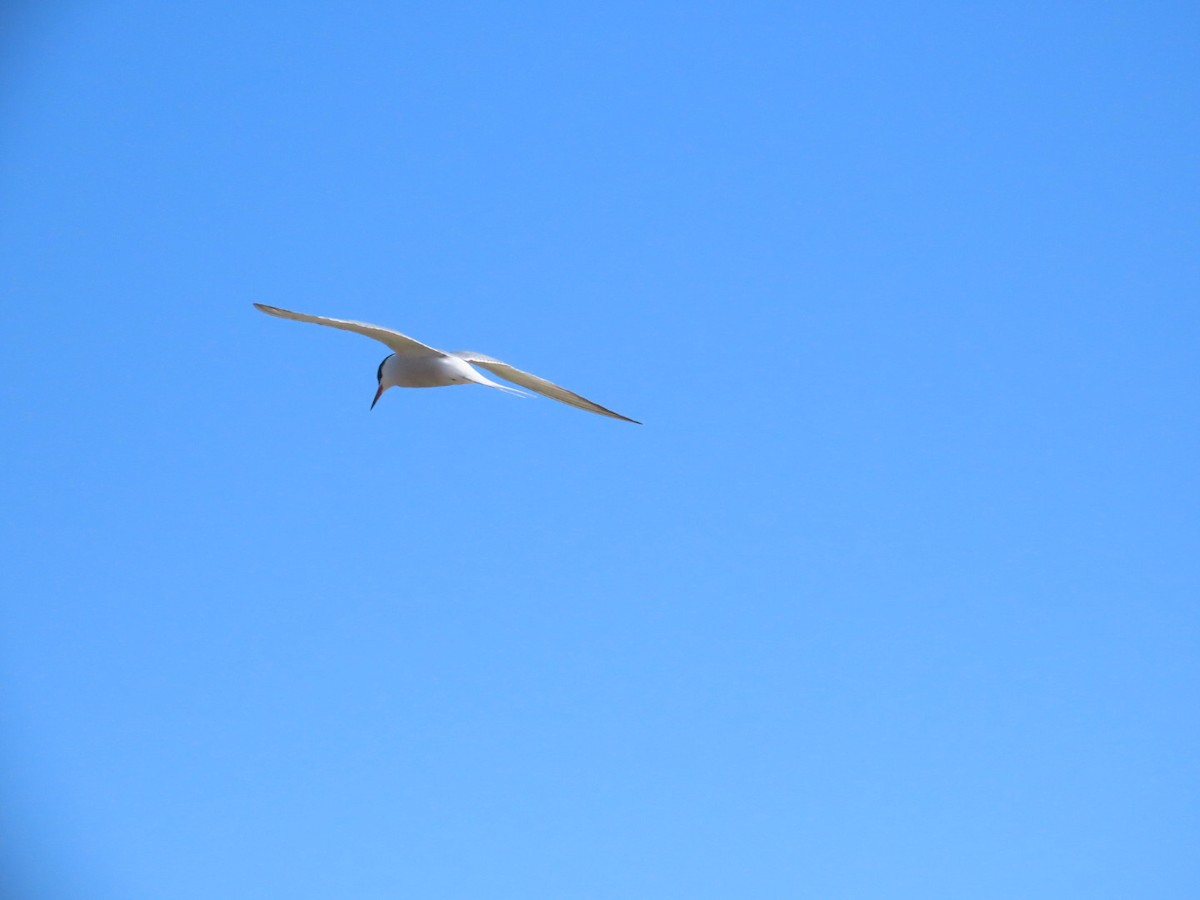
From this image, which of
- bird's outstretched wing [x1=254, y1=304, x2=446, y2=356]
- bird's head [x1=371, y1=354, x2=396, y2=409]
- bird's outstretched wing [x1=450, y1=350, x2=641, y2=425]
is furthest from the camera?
bird's head [x1=371, y1=354, x2=396, y2=409]

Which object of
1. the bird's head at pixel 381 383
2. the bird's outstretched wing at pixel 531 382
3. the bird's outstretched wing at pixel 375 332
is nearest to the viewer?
the bird's outstretched wing at pixel 375 332

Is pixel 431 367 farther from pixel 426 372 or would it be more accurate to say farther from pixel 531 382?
pixel 531 382

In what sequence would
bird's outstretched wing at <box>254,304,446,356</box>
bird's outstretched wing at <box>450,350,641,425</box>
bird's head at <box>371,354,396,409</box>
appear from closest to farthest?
bird's outstretched wing at <box>254,304,446,356</box>
bird's outstretched wing at <box>450,350,641,425</box>
bird's head at <box>371,354,396,409</box>

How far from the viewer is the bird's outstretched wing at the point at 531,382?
14109 millimetres

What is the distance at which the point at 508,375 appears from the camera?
14.9m

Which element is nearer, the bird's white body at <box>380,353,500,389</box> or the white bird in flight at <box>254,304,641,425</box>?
the white bird in flight at <box>254,304,641,425</box>

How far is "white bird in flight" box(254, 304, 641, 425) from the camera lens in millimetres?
13852

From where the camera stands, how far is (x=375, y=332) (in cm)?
1437

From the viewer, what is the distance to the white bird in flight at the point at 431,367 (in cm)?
1385

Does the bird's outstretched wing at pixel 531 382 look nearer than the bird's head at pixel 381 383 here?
Yes

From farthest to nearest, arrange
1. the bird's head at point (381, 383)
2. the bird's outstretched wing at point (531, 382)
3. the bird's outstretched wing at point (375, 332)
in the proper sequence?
the bird's head at point (381, 383) < the bird's outstretched wing at point (531, 382) < the bird's outstretched wing at point (375, 332)

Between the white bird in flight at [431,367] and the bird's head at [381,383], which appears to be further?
the bird's head at [381,383]

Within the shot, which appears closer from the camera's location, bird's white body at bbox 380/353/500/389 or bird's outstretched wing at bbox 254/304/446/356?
bird's outstretched wing at bbox 254/304/446/356

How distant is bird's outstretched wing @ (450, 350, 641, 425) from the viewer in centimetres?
1411
